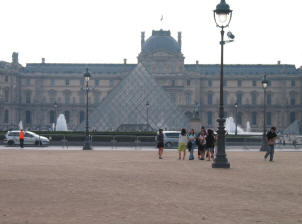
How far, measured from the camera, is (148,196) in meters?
9.70

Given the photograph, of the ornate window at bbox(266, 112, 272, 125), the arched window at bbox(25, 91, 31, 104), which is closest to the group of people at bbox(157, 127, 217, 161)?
the ornate window at bbox(266, 112, 272, 125)

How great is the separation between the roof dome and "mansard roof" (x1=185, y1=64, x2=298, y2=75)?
18.1ft

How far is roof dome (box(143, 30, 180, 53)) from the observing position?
283ft

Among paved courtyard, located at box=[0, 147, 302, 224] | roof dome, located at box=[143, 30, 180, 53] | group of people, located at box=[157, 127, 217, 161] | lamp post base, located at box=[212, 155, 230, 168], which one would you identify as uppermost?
roof dome, located at box=[143, 30, 180, 53]

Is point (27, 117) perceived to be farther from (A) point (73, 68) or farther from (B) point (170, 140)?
(B) point (170, 140)

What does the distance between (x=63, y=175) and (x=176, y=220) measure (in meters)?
6.38

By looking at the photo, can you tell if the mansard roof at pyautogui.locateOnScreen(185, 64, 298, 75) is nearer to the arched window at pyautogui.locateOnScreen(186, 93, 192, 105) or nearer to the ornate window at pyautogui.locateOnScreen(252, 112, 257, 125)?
the arched window at pyautogui.locateOnScreen(186, 93, 192, 105)

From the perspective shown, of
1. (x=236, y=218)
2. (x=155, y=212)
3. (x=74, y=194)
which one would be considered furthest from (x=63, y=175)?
(x=236, y=218)

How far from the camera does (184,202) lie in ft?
29.7

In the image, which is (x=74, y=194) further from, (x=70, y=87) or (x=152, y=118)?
(x=70, y=87)

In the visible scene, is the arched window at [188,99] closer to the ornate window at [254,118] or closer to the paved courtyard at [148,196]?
the ornate window at [254,118]

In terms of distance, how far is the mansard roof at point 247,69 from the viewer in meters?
90.2

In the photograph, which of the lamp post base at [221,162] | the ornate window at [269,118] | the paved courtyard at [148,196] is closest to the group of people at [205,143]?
the lamp post base at [221,162]

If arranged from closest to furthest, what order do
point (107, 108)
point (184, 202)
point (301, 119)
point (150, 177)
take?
1. point (184, 202)
2. point (150, 177)
3. point (107, 108)
4. point (301, 119)
